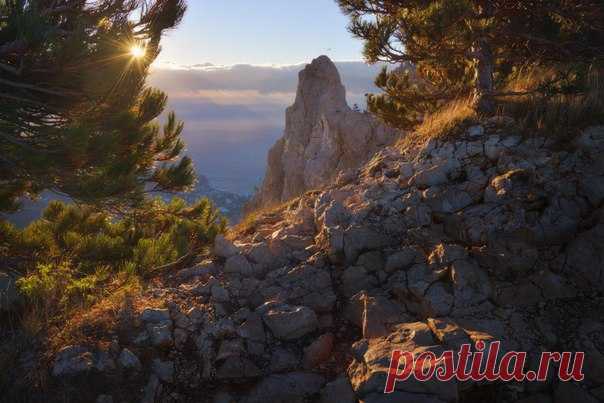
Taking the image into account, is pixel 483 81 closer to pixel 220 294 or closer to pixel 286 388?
pixel 220 294

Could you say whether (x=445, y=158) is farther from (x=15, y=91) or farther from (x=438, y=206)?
(x=15, y=91)

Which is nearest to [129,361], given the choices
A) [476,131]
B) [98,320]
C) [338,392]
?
[98,320]

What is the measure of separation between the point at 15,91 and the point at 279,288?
631 centimetres

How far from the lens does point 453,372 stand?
3922 mm

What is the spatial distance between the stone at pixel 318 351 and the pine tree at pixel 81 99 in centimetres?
464

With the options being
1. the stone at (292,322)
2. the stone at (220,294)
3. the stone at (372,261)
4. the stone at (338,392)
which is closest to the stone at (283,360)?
the stone at (292,322)

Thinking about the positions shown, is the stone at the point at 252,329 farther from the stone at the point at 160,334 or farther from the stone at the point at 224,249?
the stone at the point at 224,249

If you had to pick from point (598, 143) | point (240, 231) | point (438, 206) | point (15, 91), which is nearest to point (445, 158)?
point (438, 206)

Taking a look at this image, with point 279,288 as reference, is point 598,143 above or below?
above

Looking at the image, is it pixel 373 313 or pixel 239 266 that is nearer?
pixel 373 313

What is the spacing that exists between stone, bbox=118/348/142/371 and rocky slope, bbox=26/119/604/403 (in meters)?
0.02

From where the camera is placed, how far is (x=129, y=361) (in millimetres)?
4641

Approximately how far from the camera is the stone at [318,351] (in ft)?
15.8

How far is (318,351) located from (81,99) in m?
6.66
